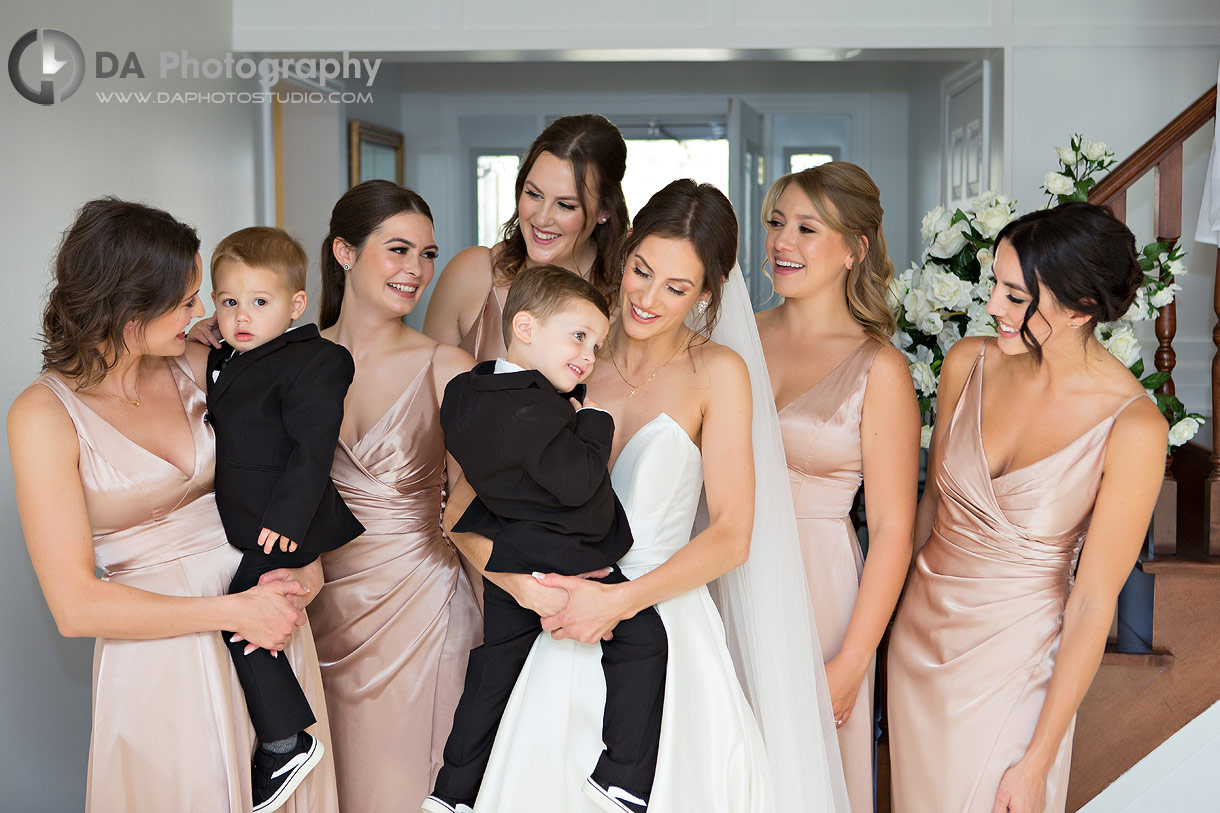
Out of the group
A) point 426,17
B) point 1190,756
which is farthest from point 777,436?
point 426,17

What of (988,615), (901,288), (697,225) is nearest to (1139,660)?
(988,615)

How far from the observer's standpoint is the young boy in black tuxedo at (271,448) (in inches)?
80.1

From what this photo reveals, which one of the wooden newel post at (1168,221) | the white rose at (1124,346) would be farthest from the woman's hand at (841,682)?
the wooden newel post at (1168,221)

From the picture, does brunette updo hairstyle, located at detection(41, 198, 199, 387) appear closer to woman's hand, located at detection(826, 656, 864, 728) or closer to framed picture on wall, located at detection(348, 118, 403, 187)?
woman's hand, located at detection(826, 656, 864, 728)

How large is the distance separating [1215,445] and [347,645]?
2.57 meters

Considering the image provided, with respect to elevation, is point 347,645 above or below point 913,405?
below

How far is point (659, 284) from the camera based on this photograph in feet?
6.78

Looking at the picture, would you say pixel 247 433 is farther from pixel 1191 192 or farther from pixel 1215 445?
pixel 1191 192

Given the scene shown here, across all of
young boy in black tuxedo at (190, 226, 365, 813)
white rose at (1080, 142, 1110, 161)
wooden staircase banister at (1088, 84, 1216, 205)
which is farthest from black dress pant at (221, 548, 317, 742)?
white rose at (1080, 142, 1110, 161)

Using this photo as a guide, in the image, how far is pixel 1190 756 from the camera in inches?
113

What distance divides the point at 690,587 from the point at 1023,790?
811 millimetres

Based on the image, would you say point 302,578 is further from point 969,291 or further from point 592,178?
point 969,291

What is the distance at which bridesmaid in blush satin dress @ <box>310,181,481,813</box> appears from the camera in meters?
2.38

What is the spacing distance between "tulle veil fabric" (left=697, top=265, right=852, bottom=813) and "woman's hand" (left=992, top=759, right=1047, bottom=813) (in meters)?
0.34
